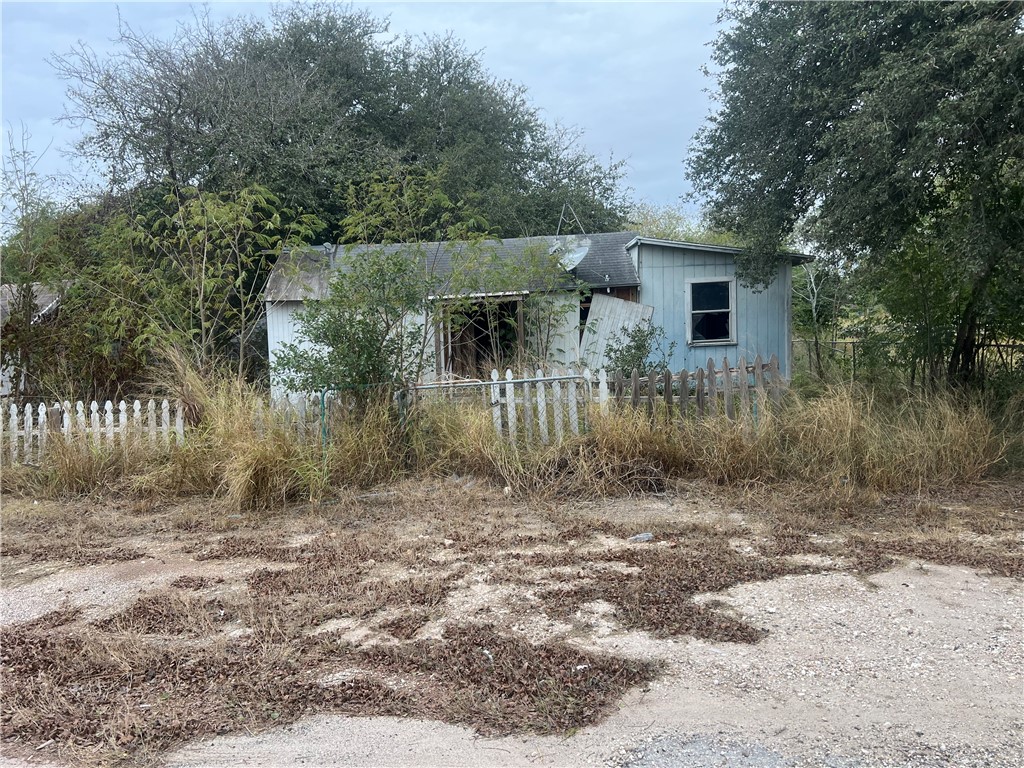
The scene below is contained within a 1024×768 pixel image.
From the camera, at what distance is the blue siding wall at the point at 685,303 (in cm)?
1327

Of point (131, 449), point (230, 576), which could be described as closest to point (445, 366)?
point (131, 449)

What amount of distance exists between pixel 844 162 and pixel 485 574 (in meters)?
6.33

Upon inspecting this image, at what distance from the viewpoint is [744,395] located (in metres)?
7.14

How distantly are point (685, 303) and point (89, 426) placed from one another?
9742mm

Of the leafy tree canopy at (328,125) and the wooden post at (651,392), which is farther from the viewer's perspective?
the leafy tree canopy at (328,125)

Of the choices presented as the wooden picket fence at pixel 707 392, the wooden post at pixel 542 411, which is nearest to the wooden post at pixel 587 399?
the wooden picket fence at pixel 707 392

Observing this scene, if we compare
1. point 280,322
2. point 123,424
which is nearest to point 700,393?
point 123,424

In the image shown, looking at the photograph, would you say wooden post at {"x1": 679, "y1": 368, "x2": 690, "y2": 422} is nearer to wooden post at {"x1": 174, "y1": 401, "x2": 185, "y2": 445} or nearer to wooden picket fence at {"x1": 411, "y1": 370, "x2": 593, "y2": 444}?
wooden picket fence at {"x1": 411, "y1": 370, "x2": 593, "y2": 444}

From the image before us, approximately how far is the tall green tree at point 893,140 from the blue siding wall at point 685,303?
2.06 meters

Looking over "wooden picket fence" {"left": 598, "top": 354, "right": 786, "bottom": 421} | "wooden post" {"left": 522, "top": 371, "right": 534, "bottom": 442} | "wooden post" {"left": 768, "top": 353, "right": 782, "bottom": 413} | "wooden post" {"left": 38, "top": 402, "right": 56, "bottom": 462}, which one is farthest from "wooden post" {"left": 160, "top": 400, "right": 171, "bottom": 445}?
"wooden post" {"left": 768, "top": 353, "right": 782, "bottom": 413}

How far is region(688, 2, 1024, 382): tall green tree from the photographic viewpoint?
691cm

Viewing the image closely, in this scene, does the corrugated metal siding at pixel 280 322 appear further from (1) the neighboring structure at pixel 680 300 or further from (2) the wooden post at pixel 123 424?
(2) the wooden post at pixel 123 424

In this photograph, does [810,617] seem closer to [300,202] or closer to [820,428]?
[820,428]

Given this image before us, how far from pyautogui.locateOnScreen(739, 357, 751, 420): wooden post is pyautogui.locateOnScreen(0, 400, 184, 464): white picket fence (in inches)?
228
